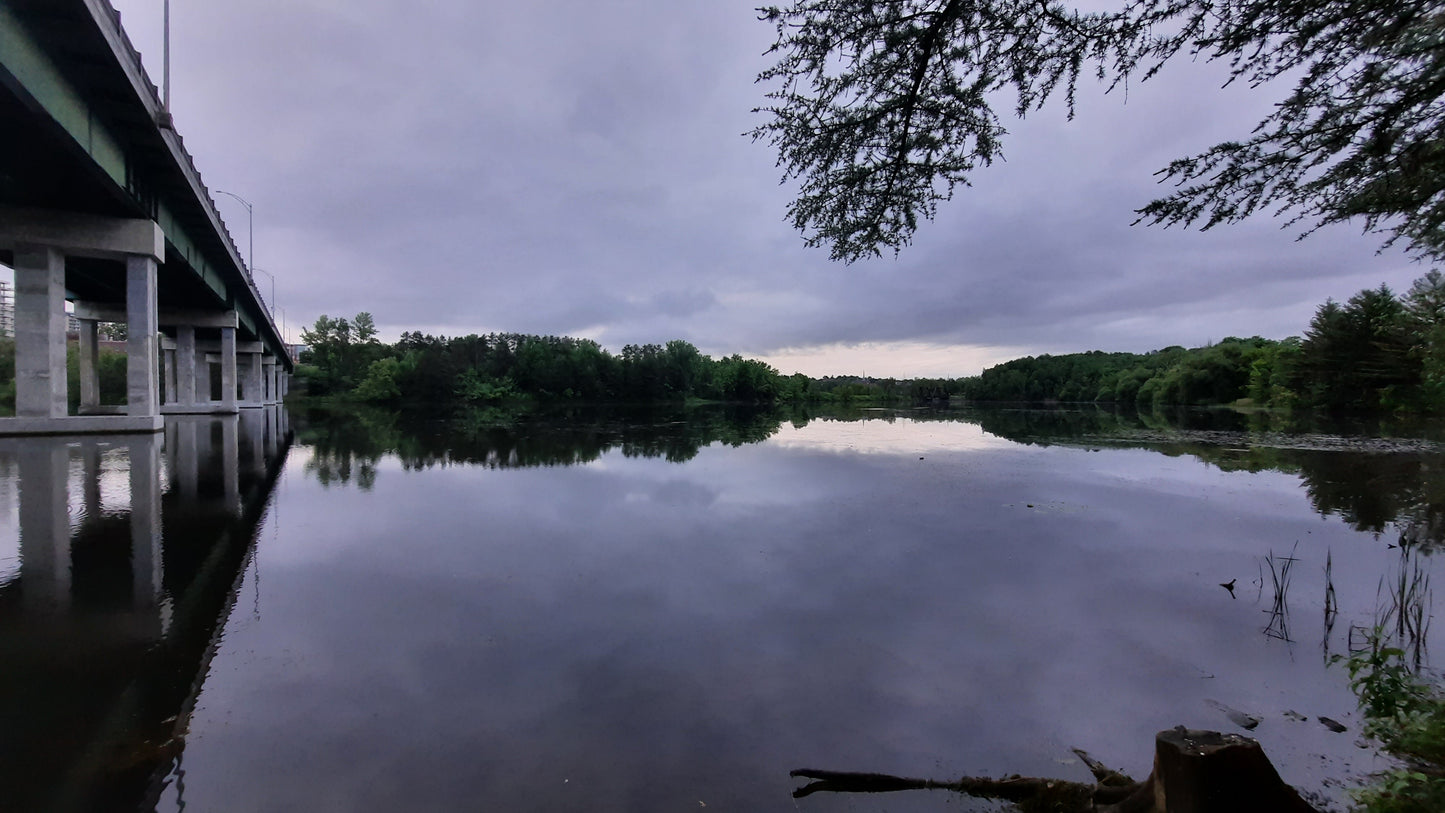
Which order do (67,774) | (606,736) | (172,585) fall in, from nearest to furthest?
(67,774) < (606,736) < (172,585)

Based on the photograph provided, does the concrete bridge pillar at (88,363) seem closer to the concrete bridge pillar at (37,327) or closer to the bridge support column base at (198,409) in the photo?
the bridge support column base at (198,409)

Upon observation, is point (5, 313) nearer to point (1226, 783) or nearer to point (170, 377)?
point (170, 377)

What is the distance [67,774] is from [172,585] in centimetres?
376

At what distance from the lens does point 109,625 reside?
17.1ft

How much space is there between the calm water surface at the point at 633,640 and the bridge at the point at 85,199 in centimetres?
937

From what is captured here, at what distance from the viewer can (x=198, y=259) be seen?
97.6 feet

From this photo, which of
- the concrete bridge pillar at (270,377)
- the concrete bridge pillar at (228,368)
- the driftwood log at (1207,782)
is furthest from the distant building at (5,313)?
the driftwood log at (1207,782)

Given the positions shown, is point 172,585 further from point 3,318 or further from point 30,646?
point 3,318

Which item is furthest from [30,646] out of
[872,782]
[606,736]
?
[872,782]

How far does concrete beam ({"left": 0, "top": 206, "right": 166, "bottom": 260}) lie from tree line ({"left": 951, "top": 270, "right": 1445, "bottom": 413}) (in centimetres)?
4457

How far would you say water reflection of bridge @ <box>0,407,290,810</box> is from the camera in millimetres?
3324

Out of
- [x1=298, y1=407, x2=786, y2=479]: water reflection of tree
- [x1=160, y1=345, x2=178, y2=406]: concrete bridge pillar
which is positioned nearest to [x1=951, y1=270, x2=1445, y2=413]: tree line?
[x1=298, y1=407, x2=786, y2=479]: water reflection of tree

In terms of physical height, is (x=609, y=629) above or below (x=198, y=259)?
below

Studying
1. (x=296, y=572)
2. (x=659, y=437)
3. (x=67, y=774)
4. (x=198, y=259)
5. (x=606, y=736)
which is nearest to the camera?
(x=67, y=774)
